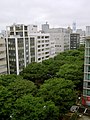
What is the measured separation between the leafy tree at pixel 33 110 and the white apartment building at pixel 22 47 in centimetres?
2587

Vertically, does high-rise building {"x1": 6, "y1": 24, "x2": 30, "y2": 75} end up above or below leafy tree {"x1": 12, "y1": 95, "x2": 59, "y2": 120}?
above

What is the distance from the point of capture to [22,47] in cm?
4447

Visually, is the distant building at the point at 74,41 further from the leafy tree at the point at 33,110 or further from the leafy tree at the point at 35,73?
the leafy tree at the point at 33,110

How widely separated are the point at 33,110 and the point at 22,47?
29996mm

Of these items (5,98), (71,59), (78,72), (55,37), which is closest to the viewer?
(5,98)

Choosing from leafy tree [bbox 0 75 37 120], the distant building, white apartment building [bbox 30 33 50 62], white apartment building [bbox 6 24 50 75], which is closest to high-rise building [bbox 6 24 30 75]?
white apartment building [bbox 6 24 50 75]

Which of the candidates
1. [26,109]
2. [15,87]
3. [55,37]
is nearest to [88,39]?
[15,87]

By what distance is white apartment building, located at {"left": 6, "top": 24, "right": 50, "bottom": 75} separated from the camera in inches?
1656

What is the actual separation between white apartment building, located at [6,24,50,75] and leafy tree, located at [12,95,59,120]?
25868 mm

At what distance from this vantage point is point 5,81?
24.8m

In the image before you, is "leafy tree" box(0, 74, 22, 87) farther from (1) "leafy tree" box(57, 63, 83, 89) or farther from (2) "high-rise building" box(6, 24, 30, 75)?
(2) "high-rise building" box(6, 24, 30, 75)

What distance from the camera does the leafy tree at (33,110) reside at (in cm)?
1574

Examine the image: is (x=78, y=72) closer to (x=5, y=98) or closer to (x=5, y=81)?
(x=5, y=81)

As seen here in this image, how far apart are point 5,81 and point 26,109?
31.9 feet
